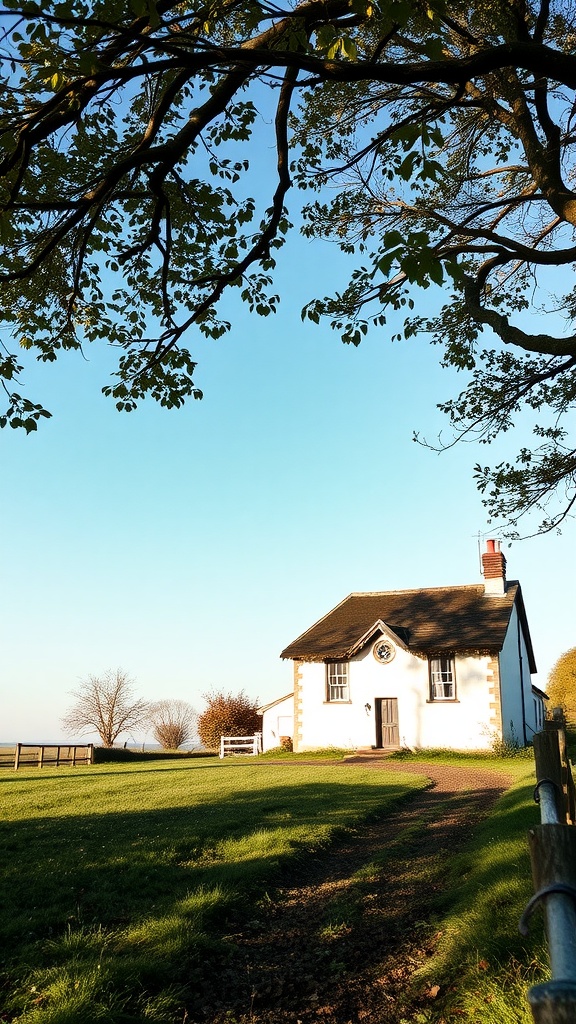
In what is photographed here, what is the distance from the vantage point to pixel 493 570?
35.2m

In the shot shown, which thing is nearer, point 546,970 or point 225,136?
point 546,970

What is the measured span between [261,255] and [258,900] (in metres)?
8.42

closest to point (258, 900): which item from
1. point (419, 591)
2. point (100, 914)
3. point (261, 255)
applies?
point (100, 914)

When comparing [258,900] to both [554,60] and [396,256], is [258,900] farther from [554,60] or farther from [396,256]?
[554,60]

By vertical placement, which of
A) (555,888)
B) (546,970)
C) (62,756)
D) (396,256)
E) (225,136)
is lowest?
(62,756)

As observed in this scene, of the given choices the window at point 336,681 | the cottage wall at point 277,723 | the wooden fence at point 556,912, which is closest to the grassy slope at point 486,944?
the wooden fence at point 556,912

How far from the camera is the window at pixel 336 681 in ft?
110

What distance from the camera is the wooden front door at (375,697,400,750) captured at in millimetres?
32250

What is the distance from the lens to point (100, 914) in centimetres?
718

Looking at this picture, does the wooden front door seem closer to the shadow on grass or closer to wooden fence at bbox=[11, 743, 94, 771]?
wooden fence at bbox=[11, 743, 94, 771]

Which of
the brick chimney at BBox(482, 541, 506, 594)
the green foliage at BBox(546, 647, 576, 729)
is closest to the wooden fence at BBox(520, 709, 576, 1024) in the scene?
the brick chimney at BBox(482, 541, 506, 594)

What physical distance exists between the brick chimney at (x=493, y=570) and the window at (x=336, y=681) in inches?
337

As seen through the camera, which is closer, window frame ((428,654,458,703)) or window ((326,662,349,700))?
window frame ((428,654,458,703))

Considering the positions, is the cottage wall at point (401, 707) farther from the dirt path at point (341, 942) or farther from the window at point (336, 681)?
the dirt path at point (341, 942)
